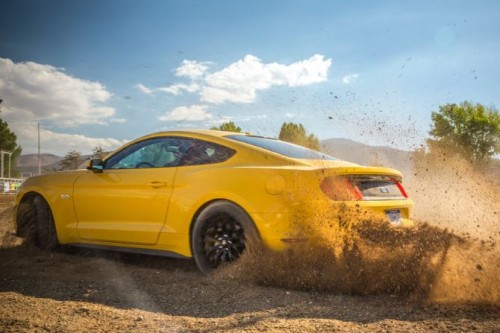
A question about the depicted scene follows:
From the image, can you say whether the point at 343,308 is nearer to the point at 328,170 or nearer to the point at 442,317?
the point at 442,317

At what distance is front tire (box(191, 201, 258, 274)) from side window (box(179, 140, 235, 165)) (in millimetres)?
539

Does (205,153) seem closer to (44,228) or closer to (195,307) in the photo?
(195,307)

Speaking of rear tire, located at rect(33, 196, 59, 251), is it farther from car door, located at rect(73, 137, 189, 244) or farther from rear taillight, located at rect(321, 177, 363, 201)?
rear taillight, located at rect(321, 177, 363, 201)

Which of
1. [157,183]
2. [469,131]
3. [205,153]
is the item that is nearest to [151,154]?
[157,183]

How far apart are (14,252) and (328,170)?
4297mm

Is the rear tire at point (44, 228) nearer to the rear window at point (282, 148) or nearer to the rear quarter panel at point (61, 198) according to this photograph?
the rear quarter panel at point (61, 198)

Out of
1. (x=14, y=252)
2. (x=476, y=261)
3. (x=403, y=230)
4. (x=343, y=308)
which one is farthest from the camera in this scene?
(x=14, y=252)

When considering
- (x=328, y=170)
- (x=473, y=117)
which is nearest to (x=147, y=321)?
(x=328, y=170)

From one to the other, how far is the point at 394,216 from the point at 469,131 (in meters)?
45.2

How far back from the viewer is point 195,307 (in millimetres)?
Answer: 3721

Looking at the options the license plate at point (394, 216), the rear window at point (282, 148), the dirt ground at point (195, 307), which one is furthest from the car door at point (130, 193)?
the license plate at point (394, 216)

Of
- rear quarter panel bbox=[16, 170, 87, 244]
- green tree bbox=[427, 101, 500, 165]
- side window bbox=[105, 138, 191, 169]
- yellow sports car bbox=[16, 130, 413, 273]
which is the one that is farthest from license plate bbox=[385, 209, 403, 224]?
green tree bbox=[427, 101, 500, 165]

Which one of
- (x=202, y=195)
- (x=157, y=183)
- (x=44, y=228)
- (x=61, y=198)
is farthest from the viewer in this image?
(x=44, y=228)

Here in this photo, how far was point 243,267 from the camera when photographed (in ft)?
14.0
